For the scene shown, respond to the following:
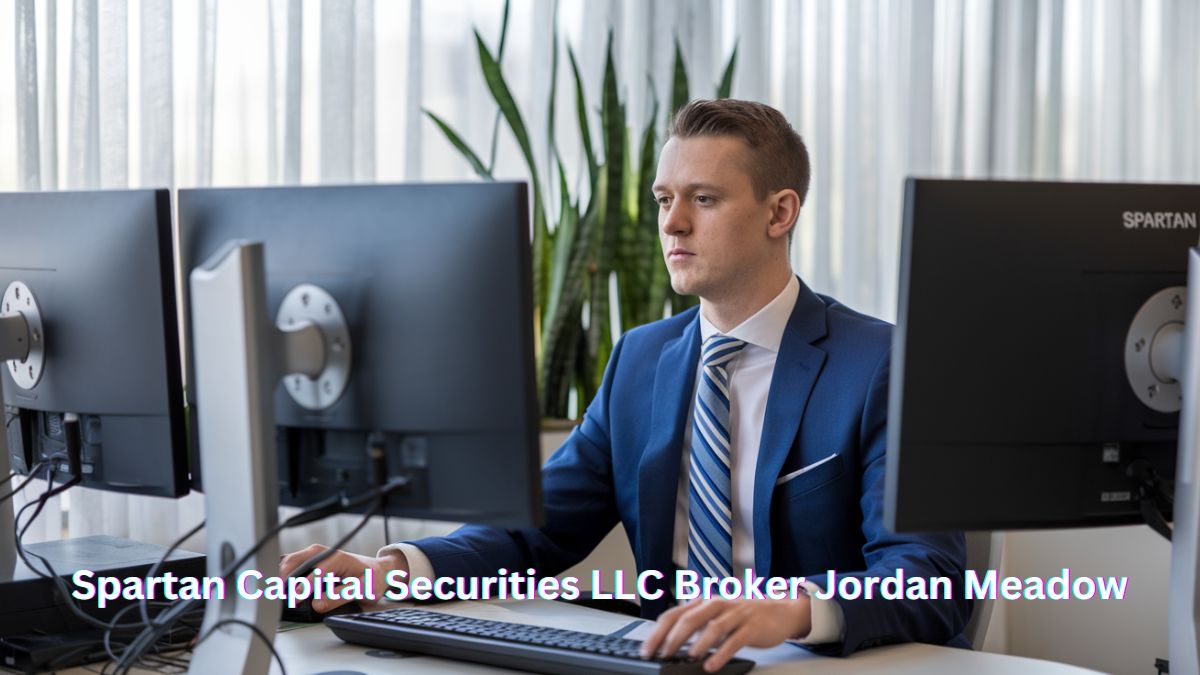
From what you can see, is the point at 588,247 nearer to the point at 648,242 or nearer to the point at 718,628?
the point at 648,242

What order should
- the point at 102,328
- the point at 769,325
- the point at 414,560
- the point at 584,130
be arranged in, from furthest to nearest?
the point at 584,130 → the point at 769,325 → the point at 414,560 → the point at 102,328

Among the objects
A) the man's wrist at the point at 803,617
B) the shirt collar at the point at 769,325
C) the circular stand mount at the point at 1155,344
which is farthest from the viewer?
the shirt collar at the point at 769,325

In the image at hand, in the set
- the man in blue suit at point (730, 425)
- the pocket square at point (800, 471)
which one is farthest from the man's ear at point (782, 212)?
the pocket square at point (800, 471)

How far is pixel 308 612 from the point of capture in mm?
1560

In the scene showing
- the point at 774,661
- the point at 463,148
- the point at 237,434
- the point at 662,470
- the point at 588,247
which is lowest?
the point at 774,661

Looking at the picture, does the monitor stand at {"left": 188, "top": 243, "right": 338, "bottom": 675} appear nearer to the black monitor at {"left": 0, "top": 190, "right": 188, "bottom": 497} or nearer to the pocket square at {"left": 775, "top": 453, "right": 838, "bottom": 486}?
the black monitor at {"left": 0, "top": 190, "right": 188, "bottom": 497}

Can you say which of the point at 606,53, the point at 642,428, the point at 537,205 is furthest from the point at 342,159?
the point at 642,428

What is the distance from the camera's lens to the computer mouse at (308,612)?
1557 millimetres

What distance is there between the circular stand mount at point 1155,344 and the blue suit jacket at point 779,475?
0.39 m

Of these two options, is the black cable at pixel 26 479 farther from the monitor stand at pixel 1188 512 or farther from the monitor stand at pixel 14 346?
the monitor stand at pixel 1188 512

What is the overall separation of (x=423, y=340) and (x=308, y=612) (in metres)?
0.56

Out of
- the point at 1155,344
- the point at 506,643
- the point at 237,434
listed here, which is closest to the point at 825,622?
the point at 506,643

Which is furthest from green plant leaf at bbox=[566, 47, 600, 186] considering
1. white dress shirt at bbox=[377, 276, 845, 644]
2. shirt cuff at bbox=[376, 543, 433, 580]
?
shirt cuff at bbox=[376, 543, 433, 580]

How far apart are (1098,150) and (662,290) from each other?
6.37 feet
